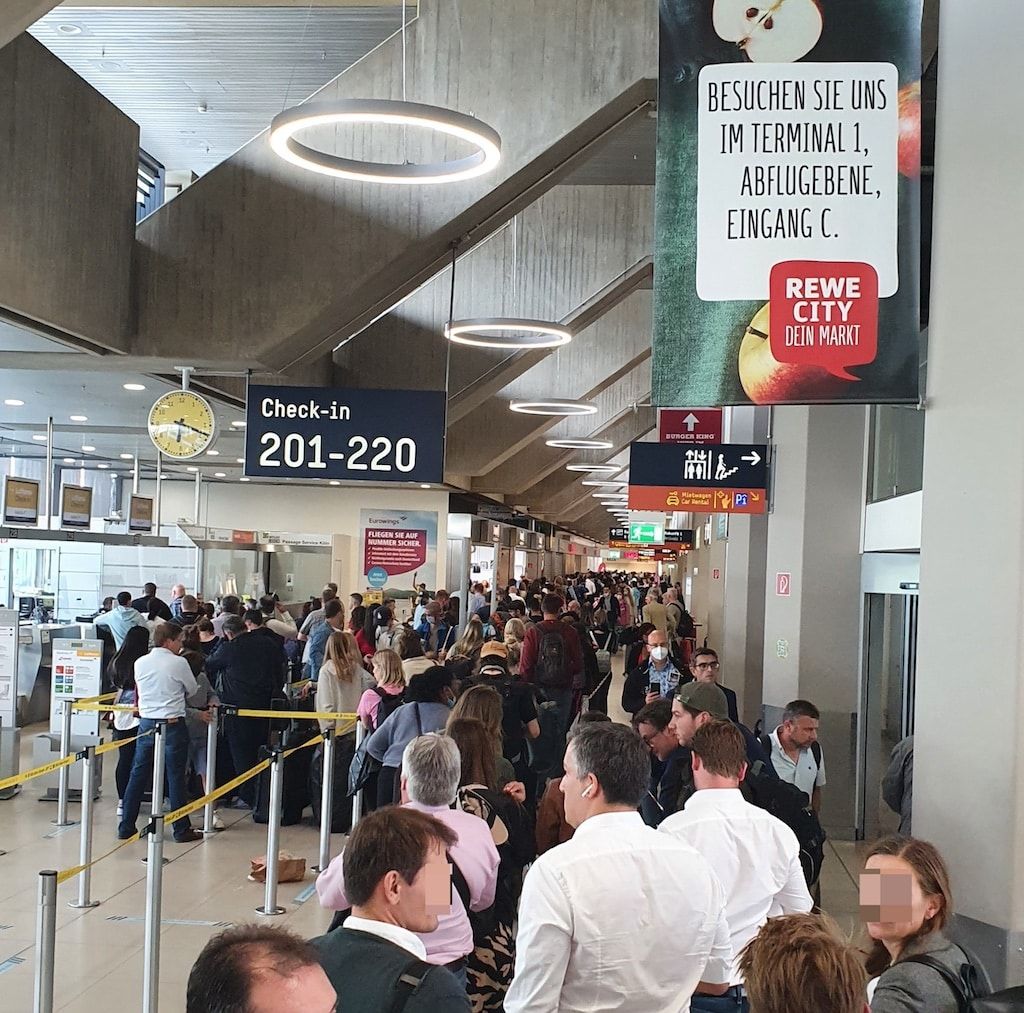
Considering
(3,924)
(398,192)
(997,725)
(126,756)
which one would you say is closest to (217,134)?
(398,192)

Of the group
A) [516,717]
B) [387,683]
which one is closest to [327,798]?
[387,683]

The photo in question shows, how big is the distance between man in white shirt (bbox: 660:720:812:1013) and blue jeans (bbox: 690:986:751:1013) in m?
0.17

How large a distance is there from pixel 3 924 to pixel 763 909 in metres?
5.42

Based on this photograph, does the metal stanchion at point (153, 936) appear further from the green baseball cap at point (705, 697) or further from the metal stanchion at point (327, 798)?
the green baseball cap at point (705, 697)

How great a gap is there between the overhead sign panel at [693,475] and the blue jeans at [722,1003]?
914 centimetres

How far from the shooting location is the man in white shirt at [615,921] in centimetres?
325

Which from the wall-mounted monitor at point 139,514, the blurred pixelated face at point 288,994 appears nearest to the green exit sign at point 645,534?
the wall-mounted monitor at point 139,514

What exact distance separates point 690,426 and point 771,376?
12.2 metres

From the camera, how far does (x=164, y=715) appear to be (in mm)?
9766

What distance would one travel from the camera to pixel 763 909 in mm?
4109

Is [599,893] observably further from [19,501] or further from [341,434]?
[19,501]

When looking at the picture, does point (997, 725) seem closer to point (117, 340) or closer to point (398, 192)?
point (398, 192)

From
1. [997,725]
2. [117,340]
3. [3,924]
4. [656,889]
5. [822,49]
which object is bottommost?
[3,924]

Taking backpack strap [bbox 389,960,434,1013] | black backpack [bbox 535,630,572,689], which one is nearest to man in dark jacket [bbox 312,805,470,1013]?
backpack strap [bbox 389,960,434,1013]
